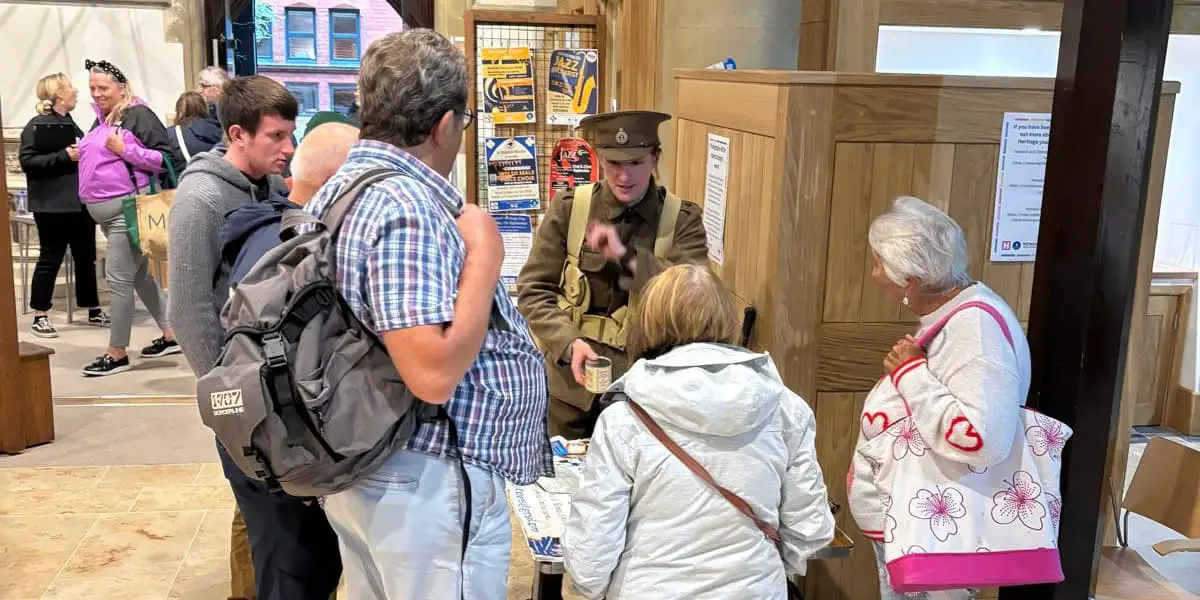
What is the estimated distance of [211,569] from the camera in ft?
11.1

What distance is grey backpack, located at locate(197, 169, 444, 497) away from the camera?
1.60 metres

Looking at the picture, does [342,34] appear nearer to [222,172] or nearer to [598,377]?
[222,172]

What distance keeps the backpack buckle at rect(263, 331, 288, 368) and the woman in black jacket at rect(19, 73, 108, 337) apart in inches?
206

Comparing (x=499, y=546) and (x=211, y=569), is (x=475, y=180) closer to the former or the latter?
(x=211, y=569)

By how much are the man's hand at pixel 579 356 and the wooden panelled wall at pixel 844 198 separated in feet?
1.57

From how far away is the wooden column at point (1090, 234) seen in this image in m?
2.13

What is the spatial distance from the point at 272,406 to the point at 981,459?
4.66 feet

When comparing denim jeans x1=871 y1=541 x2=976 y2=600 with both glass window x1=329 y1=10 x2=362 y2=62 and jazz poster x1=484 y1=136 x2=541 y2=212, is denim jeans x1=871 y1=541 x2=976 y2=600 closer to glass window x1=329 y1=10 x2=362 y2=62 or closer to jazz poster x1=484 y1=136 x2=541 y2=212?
jazz poster x1=484 y1=136 x2=541 y2=212

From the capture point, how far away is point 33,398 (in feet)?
14.5

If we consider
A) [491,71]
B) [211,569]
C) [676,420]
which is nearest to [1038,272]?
[676,420]

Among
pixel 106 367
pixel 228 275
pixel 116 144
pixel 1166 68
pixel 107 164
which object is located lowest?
pixel 106 367

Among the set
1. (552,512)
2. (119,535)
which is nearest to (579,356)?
(552,512)

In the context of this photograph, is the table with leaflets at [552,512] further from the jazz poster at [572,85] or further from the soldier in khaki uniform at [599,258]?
the jazz poster at [572,85]

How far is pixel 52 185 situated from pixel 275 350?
531 cm
